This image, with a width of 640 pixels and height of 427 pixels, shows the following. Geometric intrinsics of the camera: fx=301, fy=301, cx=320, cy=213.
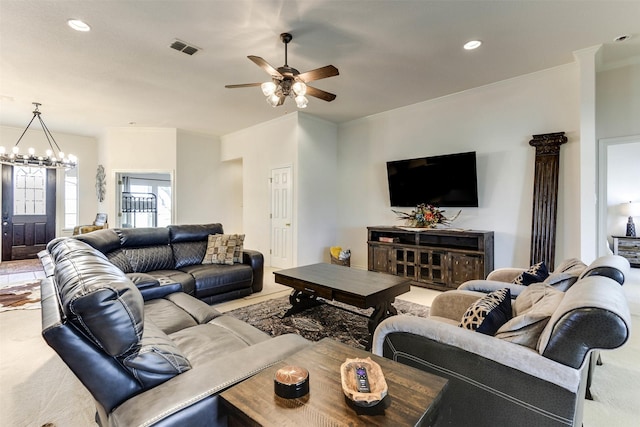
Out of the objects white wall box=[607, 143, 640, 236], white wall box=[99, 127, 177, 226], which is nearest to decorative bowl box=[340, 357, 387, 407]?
white wall box=[99, 127, 177, 226]

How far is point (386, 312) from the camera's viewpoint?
2801 millimetres

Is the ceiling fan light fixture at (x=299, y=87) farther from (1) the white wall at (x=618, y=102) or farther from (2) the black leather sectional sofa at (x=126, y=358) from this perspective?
(1) the white wall at (x=618, y=102)

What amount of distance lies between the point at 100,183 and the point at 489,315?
887 cm

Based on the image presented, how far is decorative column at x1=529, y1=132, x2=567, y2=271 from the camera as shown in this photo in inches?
149

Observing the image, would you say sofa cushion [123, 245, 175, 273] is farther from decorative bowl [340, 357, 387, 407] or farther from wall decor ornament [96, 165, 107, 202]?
wall decor ornament [96, 165, 107, 202]

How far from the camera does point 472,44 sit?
3207 millimetres

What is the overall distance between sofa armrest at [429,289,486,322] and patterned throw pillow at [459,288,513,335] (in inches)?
22.6

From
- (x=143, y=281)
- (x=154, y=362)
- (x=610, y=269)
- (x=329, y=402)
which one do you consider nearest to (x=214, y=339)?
(x=154, y=362)

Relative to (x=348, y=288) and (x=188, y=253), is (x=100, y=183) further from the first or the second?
(x=348, y=288)

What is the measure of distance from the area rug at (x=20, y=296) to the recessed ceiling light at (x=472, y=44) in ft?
19.1

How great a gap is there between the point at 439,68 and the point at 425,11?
1269 millimetres

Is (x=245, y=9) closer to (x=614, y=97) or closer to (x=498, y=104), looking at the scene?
(x=498, y=104)

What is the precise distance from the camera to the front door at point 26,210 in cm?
669

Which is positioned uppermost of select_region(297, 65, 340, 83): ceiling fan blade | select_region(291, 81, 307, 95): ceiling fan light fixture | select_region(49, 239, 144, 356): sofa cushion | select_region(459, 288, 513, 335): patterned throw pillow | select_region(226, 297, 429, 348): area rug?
select_region(297, 65, 340, 83): ceiling fan blade
